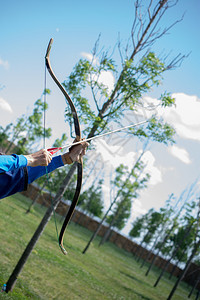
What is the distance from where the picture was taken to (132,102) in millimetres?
7039

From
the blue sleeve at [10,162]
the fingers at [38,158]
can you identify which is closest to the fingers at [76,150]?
the fingers at [38,158]

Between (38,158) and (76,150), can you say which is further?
(76,150)

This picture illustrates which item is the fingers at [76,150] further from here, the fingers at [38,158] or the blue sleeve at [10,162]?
the blue sleeve at [10,162]

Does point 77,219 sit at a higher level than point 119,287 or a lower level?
lower

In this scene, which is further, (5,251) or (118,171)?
(118,171)

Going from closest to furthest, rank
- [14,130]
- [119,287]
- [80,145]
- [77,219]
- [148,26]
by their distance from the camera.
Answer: [80,145] < [148,26] < [119,287] < [14,130] < [77,219]

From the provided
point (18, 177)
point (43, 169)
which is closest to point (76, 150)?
point (43, 169)

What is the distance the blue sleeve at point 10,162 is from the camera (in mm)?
2515

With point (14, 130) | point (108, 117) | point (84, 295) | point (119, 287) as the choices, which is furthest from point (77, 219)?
point (108, 117)

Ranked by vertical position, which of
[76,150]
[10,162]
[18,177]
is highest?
[76,150]

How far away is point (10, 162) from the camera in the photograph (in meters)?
2.56

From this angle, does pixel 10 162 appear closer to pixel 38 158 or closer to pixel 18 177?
pixel 38 158

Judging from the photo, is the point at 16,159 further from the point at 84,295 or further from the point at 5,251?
the point at 84,295

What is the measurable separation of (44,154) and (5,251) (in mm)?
7657
